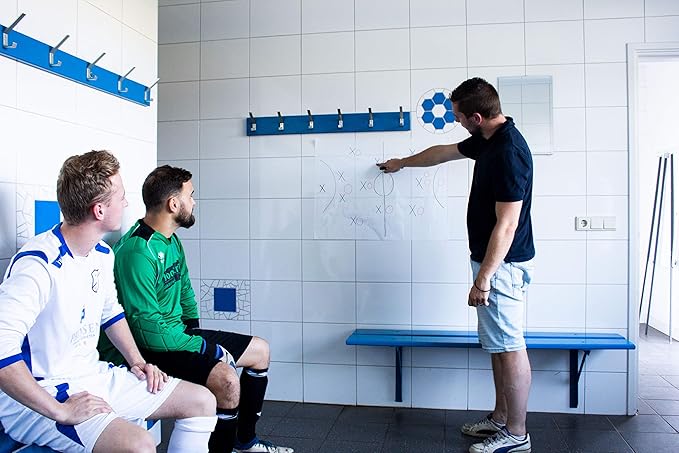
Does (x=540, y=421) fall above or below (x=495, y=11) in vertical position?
below

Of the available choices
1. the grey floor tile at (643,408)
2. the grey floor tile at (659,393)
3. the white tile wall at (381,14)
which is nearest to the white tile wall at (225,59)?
the white tile wall at (381,14)

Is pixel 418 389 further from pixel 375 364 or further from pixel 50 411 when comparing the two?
pixel 50 411

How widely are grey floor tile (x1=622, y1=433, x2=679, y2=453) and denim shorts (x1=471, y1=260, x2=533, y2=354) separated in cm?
76

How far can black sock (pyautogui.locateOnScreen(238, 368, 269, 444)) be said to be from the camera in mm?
2459

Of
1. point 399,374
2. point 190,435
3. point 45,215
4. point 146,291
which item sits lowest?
point 399,374

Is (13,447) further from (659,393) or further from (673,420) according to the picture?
(659,393)

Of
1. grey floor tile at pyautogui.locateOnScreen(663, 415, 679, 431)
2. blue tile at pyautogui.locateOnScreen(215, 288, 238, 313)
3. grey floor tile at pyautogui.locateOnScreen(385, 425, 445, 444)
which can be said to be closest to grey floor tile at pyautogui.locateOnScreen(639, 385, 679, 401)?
grey floor tile at pyautogui.locateOnScreen(663, 415, 679, 431)

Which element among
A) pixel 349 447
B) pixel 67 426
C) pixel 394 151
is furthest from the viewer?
pixel 394 151

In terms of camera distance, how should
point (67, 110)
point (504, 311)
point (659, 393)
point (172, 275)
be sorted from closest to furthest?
1. point (67, 110)
2. point (172, 275)
3. point (504, 311)
4. point (659, 393)

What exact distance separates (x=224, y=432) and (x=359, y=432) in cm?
95

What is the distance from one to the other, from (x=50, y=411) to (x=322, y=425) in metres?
1.78

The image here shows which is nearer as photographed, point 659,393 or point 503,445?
point 503,445

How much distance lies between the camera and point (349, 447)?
8.91 feet

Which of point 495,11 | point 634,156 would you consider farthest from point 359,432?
point 495,11
